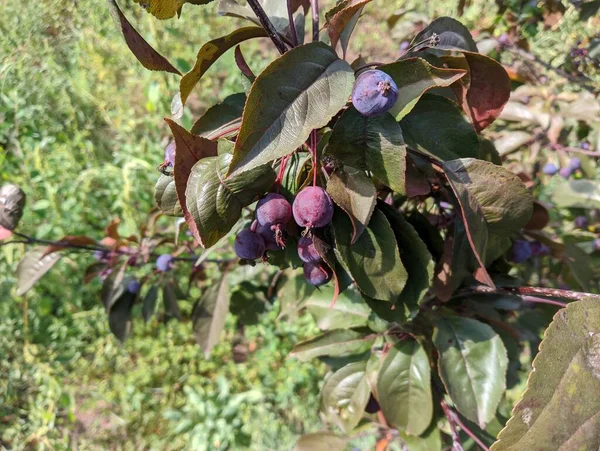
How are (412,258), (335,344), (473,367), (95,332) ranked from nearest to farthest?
(412,258) → (473,367) → (335,344) → (95,332)

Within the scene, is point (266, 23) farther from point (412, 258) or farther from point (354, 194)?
point (412, 258)

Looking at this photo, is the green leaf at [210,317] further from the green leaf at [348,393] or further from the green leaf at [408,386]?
the green leaf at [408,386]

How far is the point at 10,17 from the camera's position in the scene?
9.46 ft

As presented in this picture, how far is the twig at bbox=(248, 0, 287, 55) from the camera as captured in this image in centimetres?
46

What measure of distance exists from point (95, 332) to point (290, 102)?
7.67ft

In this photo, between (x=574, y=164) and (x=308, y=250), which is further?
(x=574, y=164)

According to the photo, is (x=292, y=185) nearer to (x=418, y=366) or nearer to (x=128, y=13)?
(x=418, y=366)

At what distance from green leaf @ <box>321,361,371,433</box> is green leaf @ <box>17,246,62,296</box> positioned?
2.65ft

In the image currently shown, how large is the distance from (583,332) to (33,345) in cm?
247

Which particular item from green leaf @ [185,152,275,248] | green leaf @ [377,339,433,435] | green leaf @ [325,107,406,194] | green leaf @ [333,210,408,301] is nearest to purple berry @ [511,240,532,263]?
green leaf @ [377,339,433,435]

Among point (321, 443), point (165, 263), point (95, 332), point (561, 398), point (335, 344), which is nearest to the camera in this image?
point (561, 398)

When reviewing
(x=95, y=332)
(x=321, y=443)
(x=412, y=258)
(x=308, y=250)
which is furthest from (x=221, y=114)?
(x=95, y=332)

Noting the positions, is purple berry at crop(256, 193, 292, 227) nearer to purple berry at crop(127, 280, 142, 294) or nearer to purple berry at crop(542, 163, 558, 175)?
purple berry at crop(127, 280, 142, 294)

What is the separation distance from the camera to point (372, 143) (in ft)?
1.69
